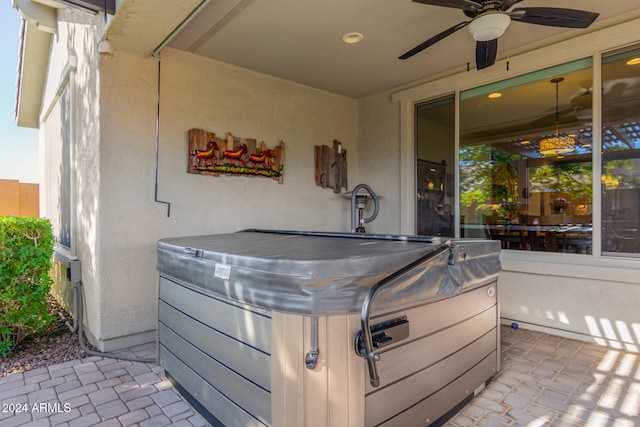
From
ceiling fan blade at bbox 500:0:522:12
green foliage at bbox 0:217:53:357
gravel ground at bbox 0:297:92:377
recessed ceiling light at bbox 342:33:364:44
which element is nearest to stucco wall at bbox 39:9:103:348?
gravel ground at bbox 0:297:92:377

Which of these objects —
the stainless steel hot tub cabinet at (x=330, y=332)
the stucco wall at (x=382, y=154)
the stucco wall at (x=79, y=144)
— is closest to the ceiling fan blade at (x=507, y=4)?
the stainless steel hot tub cabinet at (x=330, y=332)

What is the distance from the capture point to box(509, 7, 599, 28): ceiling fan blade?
2401 millimetres

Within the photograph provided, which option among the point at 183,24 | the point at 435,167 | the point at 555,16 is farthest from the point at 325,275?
the point at 435,167

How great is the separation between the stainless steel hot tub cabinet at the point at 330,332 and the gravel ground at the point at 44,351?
135cm

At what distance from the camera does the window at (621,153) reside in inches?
128

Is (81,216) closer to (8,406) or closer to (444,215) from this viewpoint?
(8,406)

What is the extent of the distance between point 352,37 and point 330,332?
10.4 feet

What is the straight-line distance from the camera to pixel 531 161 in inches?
241

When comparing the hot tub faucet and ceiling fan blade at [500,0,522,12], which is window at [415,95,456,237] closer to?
the hot tub faucet

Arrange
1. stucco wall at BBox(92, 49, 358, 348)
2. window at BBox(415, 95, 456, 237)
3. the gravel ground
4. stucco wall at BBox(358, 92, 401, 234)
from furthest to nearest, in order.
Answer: stucco wall at BBox(358, 92, 401, 234) < window at BBox(415, 95, 456, 237) < stucco wall at BBox(92, 49, 358, 348) < the gravel ground

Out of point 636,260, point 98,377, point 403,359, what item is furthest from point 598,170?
point 98,377

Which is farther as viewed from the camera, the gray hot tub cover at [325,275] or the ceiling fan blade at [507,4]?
the ceiling fan blade at [507,4]

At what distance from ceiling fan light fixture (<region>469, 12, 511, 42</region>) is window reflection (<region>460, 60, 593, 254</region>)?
1637 mm

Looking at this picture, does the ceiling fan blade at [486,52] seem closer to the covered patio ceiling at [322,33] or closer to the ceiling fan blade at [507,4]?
the ceiling fan blade at [507,4]
